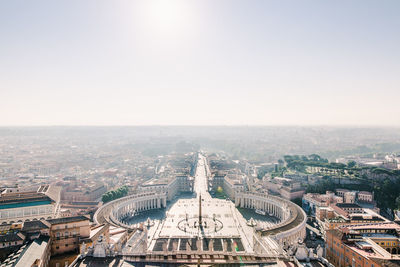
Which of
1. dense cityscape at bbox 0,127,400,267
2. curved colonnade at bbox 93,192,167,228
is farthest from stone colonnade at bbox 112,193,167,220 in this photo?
dense cityscape at bbox 0,127,400,267

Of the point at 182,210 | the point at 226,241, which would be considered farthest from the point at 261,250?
the point at 182,210

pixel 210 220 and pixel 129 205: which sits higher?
pixel 129 205

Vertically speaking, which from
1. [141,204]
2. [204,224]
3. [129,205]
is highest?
[129,205]

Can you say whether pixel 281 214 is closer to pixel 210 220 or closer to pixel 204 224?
pixel 210 220

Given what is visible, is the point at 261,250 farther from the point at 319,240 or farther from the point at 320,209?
the point at 320,209

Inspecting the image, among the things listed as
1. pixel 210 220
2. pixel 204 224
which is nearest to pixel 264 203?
pixel 210 220

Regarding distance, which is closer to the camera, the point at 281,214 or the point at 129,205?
the point at 281,214
